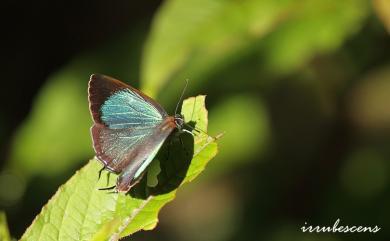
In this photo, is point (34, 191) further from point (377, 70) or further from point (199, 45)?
point (377, 70)

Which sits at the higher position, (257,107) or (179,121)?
(179,121)

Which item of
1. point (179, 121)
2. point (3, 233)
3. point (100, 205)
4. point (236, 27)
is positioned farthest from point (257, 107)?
point (3, 233)

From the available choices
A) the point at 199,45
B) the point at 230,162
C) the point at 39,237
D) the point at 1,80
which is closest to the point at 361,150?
the point at 230,162

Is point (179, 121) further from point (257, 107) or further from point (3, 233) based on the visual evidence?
point (257, 107)

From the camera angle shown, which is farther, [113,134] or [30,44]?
[30,44]

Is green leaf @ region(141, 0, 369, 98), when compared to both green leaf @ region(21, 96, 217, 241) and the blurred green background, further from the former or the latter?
green leaf @ region(21, 96, 217, 241)

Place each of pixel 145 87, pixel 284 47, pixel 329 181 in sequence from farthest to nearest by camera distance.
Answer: pixel 329 181
pixel 284 47
pixel 145 87

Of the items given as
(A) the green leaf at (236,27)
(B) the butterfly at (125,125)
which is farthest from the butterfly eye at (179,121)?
(A) the green leaf at (236,27)
